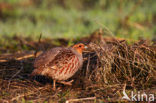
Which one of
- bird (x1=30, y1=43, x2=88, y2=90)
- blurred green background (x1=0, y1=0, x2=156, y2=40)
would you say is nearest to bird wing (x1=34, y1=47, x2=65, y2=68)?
bird (x1=30, y1=43, x2=88, y2=90)

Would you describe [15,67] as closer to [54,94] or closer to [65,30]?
[54,94]

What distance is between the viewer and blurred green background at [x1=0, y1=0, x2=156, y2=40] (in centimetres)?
962

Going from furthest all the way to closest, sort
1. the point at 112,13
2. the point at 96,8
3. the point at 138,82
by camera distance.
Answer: the point at 96,8
the point at 112,13
the point at 138,82

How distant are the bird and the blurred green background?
12.5ft

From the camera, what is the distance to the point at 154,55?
187 inches

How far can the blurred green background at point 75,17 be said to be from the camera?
9.62 m

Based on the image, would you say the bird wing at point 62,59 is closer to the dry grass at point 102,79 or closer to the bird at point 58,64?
the bird at point 58,64

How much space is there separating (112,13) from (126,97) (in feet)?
27.6

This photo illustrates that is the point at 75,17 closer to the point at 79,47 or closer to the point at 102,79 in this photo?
the point at 79,47

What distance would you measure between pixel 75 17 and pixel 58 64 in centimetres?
731

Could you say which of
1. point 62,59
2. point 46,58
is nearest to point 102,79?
point 62,59

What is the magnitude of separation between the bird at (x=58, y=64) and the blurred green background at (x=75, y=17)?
381 cm

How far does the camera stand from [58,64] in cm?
457

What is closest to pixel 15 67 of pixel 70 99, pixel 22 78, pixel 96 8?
pixel 22 78
